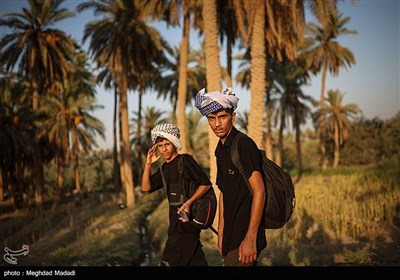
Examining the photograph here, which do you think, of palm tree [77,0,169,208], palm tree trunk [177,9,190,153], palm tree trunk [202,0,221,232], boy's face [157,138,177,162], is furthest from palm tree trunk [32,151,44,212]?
boy's face [157,138,177,162]

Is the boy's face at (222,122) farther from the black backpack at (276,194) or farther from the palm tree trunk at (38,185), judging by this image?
the palm tree trunk at (38,185)

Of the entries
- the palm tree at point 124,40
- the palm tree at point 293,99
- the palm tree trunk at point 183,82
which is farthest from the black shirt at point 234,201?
the palm tree at point 293,99

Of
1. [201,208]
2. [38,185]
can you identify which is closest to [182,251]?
[201,208]

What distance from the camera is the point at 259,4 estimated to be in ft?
40.7

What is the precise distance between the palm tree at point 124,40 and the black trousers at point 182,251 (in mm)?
18044

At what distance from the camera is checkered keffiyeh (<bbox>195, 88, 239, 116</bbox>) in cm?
276

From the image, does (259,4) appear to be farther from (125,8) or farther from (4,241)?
(4,241)

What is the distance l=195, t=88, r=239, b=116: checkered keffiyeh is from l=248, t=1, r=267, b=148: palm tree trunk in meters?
8.80

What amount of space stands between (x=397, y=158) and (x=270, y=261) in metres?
18.1

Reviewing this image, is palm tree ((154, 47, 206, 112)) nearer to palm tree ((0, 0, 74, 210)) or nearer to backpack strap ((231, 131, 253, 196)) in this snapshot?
palm tree ((0, 0, 74, 210))

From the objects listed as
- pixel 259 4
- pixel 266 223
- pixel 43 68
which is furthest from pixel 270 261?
pixel 43 68

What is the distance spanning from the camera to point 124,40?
72.0ft

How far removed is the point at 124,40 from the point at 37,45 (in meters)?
6.88

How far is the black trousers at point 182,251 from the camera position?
3.40 metres
